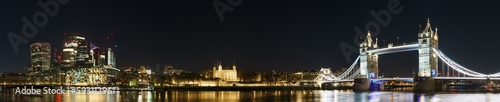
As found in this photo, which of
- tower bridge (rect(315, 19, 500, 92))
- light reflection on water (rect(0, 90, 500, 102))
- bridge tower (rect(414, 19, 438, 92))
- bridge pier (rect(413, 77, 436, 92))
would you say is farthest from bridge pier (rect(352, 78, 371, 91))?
light reflection on water (rect(0, 90, 500, 102))

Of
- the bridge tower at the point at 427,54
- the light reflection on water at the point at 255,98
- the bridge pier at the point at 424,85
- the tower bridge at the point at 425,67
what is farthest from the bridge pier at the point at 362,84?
the light reflection on water at the point at 255,98

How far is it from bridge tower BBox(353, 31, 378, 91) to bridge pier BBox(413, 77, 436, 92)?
44.5 ft

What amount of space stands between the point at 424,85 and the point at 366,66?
86.6 feet

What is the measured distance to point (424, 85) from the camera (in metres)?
73.9

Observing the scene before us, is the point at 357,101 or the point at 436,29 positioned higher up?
the point at 436,29

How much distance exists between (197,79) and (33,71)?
54333mm

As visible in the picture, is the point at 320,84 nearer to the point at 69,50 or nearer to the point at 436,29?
the point at 436,29

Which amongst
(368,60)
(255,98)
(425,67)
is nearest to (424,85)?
(425,67)

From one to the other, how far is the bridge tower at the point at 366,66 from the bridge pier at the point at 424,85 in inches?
534

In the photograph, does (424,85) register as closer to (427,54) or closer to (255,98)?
(427,54)

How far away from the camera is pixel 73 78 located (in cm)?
14275

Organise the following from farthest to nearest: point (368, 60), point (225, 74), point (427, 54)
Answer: point (225, 74) → point (368, 60) → point (427, 54)

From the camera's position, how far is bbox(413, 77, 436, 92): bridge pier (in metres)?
73.2

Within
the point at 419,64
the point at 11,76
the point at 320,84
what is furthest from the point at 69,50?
the point at 419,64
